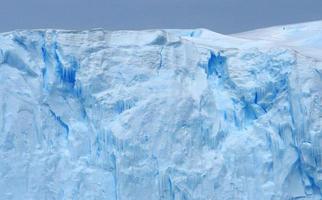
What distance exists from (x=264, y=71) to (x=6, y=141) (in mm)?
3660

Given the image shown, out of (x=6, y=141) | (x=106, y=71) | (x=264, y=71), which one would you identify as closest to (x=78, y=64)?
(x=106, y=71)

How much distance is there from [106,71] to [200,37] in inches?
80.0

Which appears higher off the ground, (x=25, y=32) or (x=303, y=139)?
(x=25, y=32)

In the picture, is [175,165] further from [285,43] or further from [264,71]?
[285,43]

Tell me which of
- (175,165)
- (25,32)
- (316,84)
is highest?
(25,32)

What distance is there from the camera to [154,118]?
1180 cm

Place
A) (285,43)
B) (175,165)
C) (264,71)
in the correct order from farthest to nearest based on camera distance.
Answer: (285,43)
(264,71)
(175,165)

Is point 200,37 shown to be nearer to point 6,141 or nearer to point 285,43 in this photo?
point 285,43

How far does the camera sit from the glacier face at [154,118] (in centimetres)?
1163

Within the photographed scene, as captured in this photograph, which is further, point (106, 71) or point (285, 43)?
point (285, 43)

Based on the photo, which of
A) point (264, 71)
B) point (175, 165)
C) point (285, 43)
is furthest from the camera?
point (285, 43)

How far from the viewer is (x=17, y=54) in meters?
12.2

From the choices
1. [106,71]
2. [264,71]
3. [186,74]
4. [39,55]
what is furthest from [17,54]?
[264,71]

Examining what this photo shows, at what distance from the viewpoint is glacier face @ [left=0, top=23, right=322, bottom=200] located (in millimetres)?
11633
